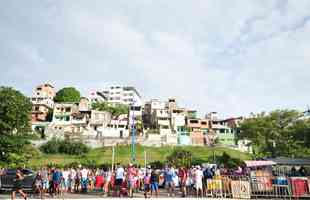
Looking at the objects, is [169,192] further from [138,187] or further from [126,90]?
[126,90]

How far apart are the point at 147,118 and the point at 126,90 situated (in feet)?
99.7

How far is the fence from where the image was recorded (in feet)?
58.4

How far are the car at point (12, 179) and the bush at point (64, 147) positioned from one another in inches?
1957

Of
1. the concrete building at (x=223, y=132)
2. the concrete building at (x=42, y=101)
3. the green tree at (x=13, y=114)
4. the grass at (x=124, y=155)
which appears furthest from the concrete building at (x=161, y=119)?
the green tree at (x=13, y=114)

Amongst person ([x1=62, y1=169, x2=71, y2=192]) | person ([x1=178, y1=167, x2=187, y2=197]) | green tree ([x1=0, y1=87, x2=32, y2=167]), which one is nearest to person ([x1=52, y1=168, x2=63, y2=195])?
person ([x1=62, y1=169, x2=71, y2=192])

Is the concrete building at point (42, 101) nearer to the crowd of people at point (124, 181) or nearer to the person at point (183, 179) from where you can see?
the crowd of people at point (124, 181)

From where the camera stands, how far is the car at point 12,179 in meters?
19.5

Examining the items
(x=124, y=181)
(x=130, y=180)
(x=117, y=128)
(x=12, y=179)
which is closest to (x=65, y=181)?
(x=12, y=179)

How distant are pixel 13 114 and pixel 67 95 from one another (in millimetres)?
63165

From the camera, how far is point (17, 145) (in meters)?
38.6

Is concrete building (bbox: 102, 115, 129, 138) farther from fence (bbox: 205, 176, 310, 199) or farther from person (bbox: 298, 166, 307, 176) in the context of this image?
fence (bbox: 205, 176, 310, 199)

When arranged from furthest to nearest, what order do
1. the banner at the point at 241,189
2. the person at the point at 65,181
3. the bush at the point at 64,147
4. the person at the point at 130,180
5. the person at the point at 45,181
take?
the bush at the point at 64,147 → the person at the point at 65,181 → the person at the point at 45,181 → the person at the point at 130,180 → the banner at the point at 241,189

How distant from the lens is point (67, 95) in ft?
339

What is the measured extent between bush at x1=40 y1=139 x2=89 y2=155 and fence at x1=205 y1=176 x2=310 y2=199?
54331mm
